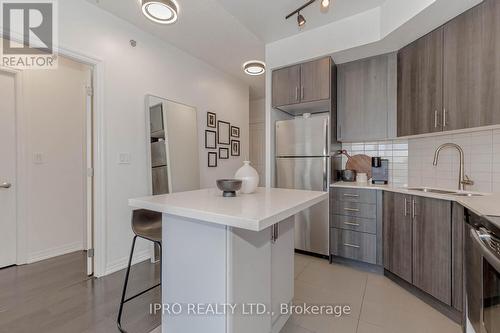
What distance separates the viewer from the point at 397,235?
7.30ft

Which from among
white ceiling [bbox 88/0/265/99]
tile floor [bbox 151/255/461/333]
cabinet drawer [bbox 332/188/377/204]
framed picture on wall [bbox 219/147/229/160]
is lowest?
tile floor [bbox 151/255/461/333]

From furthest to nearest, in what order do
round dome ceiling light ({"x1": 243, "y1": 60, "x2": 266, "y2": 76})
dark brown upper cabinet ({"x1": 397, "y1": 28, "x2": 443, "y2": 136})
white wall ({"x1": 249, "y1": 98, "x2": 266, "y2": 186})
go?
white wall ({"x1": 249, "y1": 98, "x2": 266, "y2": 186})
round dome ceiling light ({"x1": 243, "y1": 60, "x2": 266, "y2": 76})
dark brown upper cabinet ({"x1": 397, "y1": 28, "x2": 443, "y2": 136})

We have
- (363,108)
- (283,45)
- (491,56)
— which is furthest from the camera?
(283,45)

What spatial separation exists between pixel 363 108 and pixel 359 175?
819 mm

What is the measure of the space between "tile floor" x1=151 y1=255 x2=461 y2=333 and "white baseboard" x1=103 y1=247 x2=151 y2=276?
1.13 meters

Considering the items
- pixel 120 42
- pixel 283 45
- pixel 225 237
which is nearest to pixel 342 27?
pixel 283 45

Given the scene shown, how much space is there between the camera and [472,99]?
5.83 feet

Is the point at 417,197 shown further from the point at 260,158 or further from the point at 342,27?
the point at 260,158

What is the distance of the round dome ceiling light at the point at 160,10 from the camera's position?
1.78m

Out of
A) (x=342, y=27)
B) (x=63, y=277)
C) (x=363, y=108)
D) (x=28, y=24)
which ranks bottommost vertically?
(x=63, y=277)

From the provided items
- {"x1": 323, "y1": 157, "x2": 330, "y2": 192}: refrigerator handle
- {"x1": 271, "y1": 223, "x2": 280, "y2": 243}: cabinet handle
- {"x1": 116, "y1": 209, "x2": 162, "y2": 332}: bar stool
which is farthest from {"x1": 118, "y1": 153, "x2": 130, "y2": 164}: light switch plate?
{"x1": 323, "y1": 157, "x2": 330, "y2": 192}: refrigerator handle

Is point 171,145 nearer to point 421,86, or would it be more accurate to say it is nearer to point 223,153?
point 223,153

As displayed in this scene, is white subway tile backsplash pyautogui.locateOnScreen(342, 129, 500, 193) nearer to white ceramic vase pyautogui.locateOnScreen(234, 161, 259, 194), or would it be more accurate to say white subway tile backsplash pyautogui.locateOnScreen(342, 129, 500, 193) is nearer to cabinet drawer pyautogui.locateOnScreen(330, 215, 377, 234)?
cabinet drawer pyautogui.locateOnScreen(330, 215, 377, 234)

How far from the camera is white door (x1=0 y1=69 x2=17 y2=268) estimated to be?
2498 millimetres
